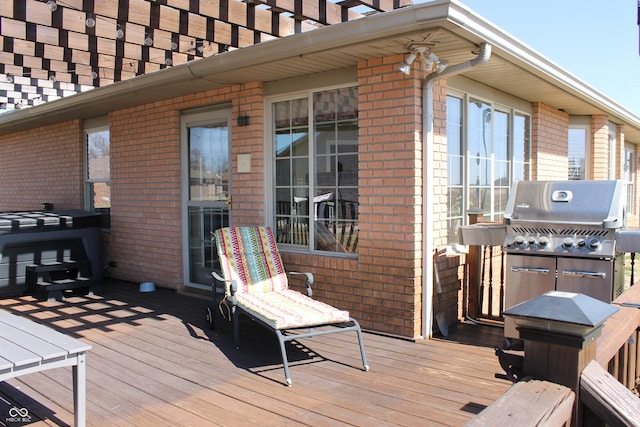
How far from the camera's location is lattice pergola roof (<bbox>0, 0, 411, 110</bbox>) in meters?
4.79

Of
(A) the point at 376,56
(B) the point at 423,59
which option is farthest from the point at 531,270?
(A) the point at 376,56

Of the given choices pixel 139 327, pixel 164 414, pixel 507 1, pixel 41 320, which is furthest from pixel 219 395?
pixel 507 1

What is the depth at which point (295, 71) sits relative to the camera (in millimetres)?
5312

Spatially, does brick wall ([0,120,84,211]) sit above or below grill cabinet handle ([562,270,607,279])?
above

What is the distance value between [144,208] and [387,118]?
4197 mm

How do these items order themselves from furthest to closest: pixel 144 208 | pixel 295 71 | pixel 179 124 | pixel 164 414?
pixel 144 208, pixel 179 124, pixel 295 71, pixel 164 414

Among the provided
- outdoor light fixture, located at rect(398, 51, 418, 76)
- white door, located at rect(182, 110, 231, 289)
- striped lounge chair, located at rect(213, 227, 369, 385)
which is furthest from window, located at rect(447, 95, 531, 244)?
white door, located at rect(182, 110, 231, 289)

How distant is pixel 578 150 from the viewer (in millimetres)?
8883

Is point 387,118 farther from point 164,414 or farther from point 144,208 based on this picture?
point 144,208

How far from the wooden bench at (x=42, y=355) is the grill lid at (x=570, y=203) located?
3521 millimetres

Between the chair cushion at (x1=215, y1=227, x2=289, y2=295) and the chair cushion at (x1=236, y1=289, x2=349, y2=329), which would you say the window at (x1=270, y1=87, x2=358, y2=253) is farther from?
the chair cushion at (x1=236, y1=289, x2=349, y2=329)

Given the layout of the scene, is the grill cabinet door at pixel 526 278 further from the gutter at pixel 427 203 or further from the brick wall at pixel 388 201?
the brick wall at pixel 388 201

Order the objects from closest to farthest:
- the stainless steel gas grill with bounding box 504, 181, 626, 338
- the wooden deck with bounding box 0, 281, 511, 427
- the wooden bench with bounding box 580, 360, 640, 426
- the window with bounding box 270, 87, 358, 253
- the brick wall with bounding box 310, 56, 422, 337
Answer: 1. the wooden bench with bounding box 580, 360, 640, 426
2. the wooden deck with bounding box 0, 281, 511, 427
3. the stainless steel gas grill with bounding box 504, 181, 626, 338
4. the brick wall with bounding box 310, 56, 422, 337
5. the window with bounding box 270, 87, 358, 253

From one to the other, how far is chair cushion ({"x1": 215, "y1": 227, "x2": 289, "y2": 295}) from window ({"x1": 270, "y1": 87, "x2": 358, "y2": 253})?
441 millimetres
